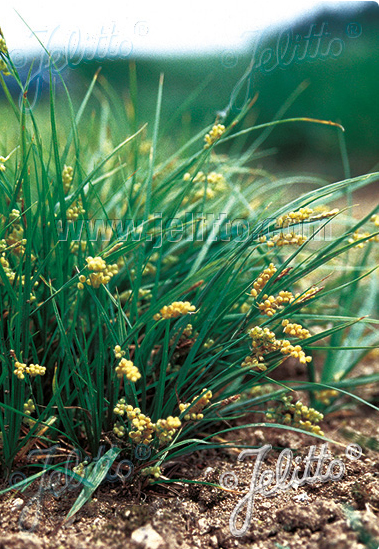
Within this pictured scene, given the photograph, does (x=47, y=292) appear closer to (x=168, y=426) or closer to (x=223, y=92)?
(x=168, y=426)

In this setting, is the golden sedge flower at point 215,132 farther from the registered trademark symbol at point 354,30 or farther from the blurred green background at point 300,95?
the blurred green background at point 300,95

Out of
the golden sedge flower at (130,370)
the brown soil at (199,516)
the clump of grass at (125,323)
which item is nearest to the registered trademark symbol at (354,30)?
the clump of grass at (125,323)

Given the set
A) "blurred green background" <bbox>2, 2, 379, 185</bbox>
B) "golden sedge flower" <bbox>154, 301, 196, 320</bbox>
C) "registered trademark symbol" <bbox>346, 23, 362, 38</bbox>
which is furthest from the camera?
"blurred green background" <bbox>2, 2, 379, 185</bbox>

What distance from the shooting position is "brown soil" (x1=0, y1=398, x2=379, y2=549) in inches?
32.4

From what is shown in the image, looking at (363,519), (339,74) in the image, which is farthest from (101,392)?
(339,74)

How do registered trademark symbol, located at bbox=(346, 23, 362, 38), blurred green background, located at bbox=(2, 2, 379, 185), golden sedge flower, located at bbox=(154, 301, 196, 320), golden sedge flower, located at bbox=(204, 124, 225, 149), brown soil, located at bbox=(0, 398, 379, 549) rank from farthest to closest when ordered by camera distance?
blurred green background, located at bbox=(2, 2, 379, 185)
registered trademark symbol, located at bbox=(346, 23, 362, 38)
golden sedge flower, located at bbox=(204, 124, 225, 149)
brown soil, located at bbox=(0, 398, 379, 549)
golden sedge flower, located at bbox=(154, 301, 196, 320)

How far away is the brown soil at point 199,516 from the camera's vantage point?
32.4 inches

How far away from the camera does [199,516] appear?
0.94 meters

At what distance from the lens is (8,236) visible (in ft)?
3.38

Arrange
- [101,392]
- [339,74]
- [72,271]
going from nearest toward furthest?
[101,392], [72,271], [339,74]

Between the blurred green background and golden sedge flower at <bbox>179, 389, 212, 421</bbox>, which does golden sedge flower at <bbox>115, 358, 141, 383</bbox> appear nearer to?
golden sedge flower at <bbox>179, 389, 212, 421</bbox>

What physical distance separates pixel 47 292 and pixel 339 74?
4.16 m

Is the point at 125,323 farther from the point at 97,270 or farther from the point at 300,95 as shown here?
the point at 300,95

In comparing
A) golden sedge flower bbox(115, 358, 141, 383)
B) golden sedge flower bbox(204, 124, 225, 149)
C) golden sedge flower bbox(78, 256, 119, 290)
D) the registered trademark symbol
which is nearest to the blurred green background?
the registered trademark symbol
